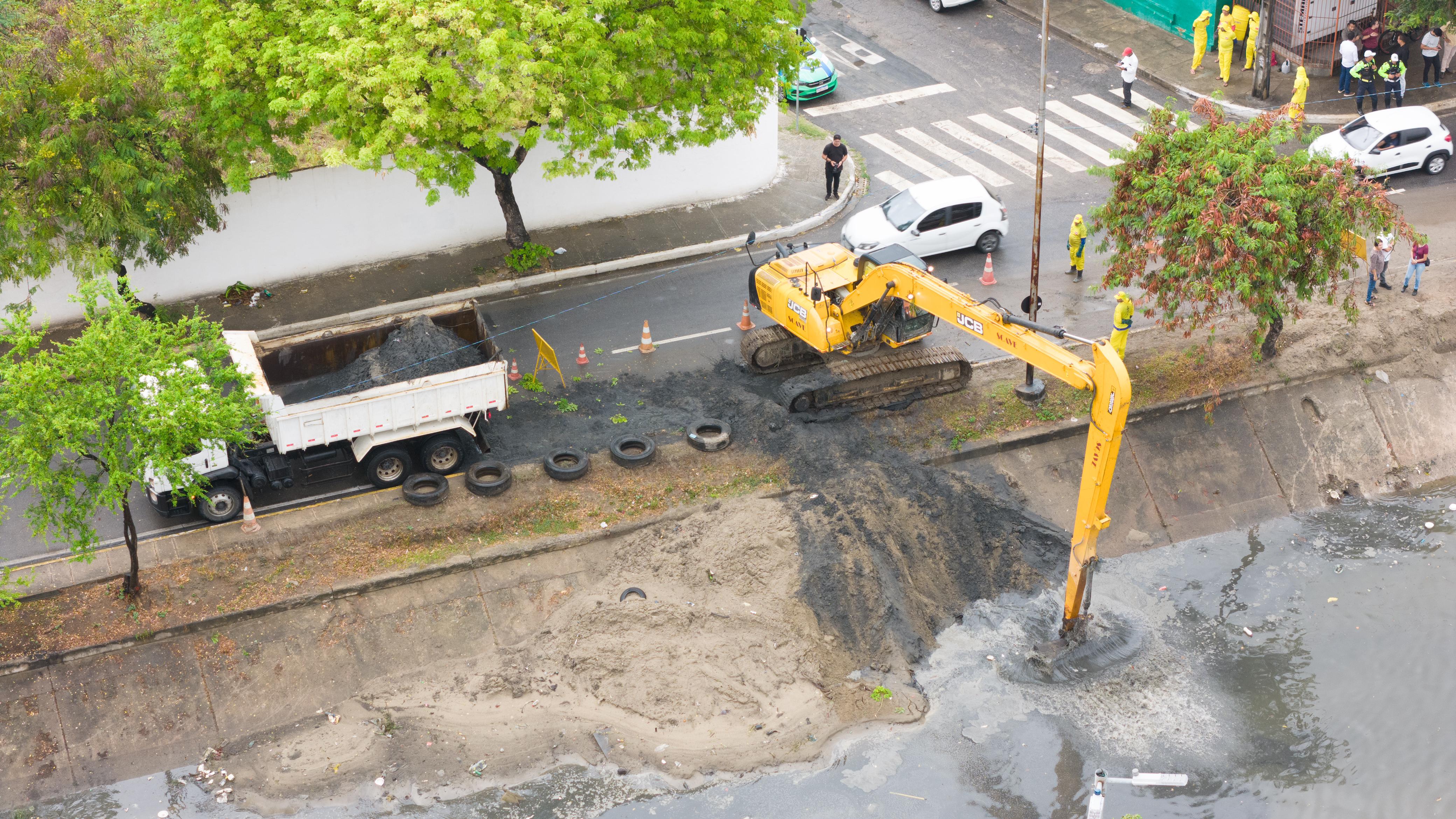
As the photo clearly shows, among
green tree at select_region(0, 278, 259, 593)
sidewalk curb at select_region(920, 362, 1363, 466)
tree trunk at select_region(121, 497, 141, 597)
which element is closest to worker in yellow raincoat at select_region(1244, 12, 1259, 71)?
sidewalk curb at select_region(920, 362, 1363, 466)

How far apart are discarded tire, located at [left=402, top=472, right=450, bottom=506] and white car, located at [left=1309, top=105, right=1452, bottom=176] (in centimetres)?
1989

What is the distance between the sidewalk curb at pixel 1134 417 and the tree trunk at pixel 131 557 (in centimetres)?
1187

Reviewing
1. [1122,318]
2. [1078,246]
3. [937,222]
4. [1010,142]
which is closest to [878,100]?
[1010,142]

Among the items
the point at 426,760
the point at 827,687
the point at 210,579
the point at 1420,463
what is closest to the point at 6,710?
the point at 210,579

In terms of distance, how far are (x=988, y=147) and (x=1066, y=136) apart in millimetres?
1952

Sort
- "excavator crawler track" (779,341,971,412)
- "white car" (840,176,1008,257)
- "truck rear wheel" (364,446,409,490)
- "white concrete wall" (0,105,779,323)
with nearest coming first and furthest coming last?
"truck rear wheel" (364,446,409,490) < "excavator crawler track" (779,341,971,412) < "white concrete wall" (0,105,779,323) < "white car" (840,176,1008,257)

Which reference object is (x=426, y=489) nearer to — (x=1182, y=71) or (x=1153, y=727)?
(x=1153, y=727)

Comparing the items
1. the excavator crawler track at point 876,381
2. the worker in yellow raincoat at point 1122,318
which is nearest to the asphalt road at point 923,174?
the excavator crawler track at point 876,381

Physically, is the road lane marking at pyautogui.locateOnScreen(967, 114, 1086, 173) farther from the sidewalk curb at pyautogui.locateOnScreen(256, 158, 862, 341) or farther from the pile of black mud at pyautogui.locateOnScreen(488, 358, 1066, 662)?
the pile of black mud at pyautogui.locateOnScreen(488, 358, 1066, 662)

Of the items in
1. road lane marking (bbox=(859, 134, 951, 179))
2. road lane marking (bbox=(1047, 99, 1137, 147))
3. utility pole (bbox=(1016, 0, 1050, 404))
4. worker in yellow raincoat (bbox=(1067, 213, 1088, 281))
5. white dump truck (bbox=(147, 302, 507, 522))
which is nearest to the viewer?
white dump truck (bbox=(147, 302, 507, 522))

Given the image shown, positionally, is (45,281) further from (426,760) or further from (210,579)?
(426,760)

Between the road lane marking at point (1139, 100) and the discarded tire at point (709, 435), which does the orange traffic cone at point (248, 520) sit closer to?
the discarded tire at point (709, 435)

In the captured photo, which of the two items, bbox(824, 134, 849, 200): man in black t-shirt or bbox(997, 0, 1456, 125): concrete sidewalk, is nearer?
bbox(824, 134, 849, 200): man in black t-shirt

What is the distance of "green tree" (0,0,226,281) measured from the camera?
76.1 feet
